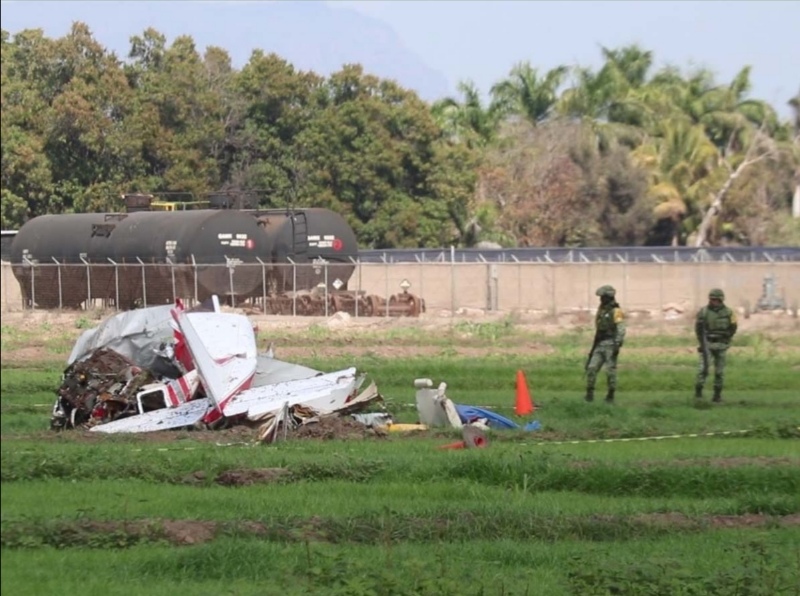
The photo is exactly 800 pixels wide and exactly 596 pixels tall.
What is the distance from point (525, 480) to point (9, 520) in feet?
35.0

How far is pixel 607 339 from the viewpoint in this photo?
24.7 metres

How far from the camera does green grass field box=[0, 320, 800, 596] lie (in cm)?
997

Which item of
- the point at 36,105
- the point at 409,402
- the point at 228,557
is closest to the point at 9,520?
the point at 228,557

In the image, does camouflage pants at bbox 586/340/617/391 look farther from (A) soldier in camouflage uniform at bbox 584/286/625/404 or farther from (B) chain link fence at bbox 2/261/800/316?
(B) chain link fence at bbox 2/261/800/316

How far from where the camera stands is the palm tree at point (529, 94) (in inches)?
2511

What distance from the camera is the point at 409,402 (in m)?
24.7

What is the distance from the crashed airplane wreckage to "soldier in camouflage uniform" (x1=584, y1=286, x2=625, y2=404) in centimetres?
523

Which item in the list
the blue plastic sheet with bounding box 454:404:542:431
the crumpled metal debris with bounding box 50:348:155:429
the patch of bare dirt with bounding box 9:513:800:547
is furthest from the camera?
the blue plastic sheet with bounding box 454:404:542:431

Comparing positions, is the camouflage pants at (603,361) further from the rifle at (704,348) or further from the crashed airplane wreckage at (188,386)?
the crashed airplane wreckage at (188,386)

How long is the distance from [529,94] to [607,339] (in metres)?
41.8

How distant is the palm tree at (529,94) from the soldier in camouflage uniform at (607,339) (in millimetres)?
38679

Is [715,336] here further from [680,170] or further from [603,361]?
[680,170]

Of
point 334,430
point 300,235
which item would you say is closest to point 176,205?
point 334,430

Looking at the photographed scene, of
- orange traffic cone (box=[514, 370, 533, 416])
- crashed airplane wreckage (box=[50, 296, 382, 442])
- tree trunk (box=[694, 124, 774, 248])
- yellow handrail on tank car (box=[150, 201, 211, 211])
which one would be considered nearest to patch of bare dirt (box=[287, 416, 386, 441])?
crashed airplane wreckage (box=[50, 296, 382, 442])
